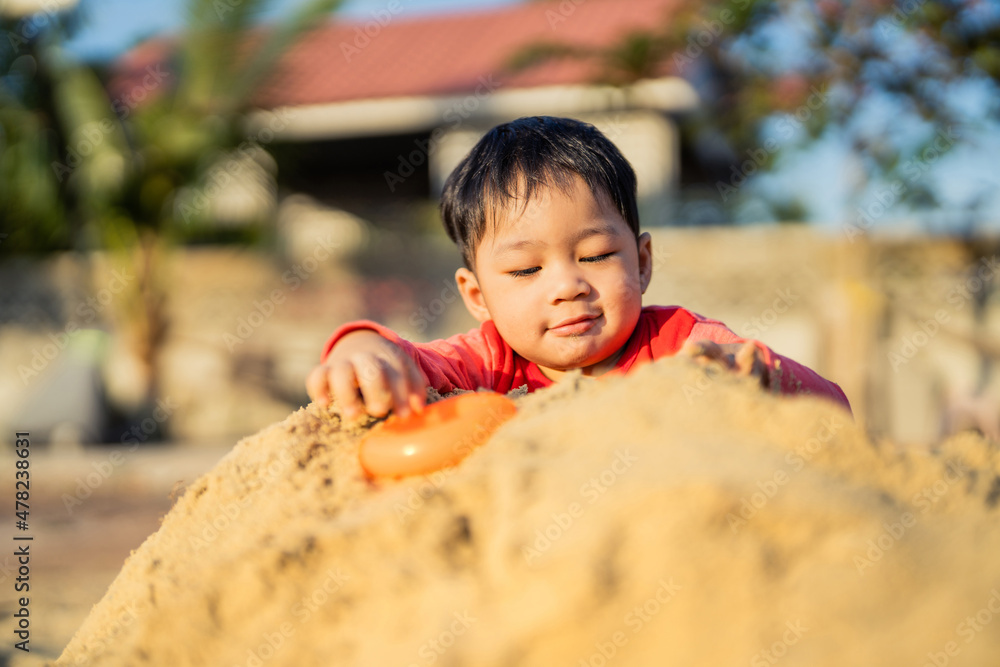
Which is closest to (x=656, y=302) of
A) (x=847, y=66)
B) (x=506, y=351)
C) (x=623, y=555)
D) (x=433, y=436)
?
(x=847, y=66)

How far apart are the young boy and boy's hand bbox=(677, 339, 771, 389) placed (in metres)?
0.14

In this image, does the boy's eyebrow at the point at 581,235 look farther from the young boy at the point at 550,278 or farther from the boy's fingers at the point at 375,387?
the boy's fingers at the point at 375,387

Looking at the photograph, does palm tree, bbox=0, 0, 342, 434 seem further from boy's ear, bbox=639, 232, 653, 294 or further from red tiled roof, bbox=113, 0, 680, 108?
boy's ear, bbox=639, 232, 653, 294

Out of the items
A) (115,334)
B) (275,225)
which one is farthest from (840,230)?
(115,334)

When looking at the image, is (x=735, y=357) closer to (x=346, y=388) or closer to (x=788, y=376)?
(x=788, y=376)

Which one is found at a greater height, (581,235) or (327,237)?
(581,235)

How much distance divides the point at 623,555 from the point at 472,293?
1.49 meters

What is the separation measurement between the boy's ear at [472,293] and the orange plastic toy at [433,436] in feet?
2.81

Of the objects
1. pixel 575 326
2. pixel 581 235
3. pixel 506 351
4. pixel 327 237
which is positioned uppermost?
pixel 581 235

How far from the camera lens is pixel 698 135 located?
10055 mm

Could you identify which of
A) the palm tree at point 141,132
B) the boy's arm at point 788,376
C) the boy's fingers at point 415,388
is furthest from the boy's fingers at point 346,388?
the palm tree at point 141,132

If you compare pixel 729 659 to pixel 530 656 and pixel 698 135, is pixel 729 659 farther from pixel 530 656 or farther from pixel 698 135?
pixel 698 135

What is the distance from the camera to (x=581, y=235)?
2.12 meters

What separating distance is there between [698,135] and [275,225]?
5.16 meters
